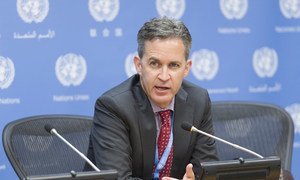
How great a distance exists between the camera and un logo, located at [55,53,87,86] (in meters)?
3.83

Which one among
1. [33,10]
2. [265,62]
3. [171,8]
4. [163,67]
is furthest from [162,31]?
[265,62]

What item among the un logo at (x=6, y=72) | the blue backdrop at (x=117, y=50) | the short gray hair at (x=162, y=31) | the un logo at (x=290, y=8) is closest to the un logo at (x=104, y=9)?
the blue backdrop at (x=117, y=50)

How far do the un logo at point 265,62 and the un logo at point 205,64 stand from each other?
0.98ft

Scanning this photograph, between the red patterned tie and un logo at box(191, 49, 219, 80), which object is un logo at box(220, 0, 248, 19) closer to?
un logo at box(191, 49, 219, 80)

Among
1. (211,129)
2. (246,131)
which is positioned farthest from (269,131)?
(211,129)

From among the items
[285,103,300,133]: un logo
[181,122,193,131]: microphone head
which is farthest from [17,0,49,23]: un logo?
[285,103,300,133]: un logo

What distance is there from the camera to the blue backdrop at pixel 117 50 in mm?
3693

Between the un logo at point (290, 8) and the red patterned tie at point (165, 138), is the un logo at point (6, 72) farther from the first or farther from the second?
the un logo at point (290, 8)

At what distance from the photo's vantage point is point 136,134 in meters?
3.08

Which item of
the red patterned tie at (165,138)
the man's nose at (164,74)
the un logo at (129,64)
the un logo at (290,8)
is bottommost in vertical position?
the red patterned tie at (165,138)

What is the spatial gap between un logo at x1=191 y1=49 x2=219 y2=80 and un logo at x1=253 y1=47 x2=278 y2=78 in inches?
11.8

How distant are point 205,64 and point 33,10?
117 cm

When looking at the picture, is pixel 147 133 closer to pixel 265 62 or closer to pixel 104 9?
pixel 104 9

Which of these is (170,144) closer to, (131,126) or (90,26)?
(131,126)
